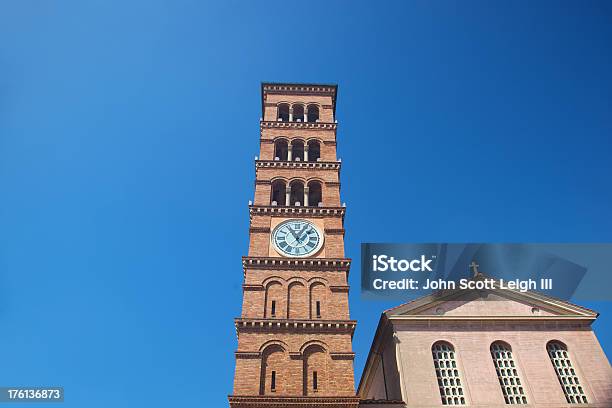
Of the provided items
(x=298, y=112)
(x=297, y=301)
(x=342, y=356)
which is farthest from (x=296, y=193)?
(x=342, y=356)

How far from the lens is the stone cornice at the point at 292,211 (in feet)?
117

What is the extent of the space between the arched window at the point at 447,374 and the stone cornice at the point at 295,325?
16.2ft

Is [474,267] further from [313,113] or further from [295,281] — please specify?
[313,113]

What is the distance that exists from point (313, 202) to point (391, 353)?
41.3 feet

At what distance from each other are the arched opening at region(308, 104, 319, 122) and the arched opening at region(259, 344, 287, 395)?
72.8 feet

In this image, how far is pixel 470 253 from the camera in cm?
3362

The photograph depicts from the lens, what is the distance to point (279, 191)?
38812 mm

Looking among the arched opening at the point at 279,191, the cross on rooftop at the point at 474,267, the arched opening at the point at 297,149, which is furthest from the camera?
the arched opening at the point at 297,149

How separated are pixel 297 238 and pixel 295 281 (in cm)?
334

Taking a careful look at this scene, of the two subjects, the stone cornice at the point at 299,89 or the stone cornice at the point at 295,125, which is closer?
the stone cornice at the point at 295,125

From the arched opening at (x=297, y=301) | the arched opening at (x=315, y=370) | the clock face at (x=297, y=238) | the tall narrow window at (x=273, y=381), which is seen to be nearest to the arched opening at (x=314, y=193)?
the clock face at (x=297, y=238)

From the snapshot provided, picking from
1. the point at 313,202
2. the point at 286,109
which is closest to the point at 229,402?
the point at 313,202

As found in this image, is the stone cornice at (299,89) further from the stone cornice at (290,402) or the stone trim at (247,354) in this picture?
the stone cornice at (290,402)

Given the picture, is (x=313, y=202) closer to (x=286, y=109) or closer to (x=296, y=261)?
(x=296, y=261)
